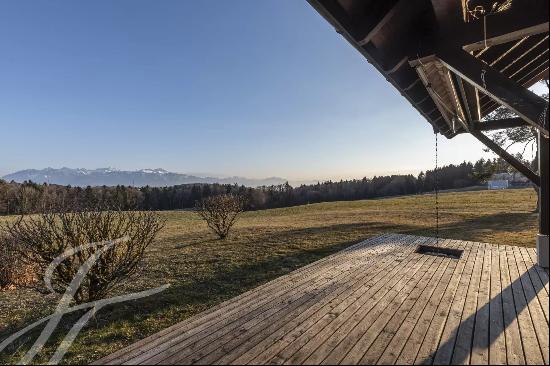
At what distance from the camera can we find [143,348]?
12.0 feet

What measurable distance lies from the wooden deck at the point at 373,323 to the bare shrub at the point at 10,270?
848 cm

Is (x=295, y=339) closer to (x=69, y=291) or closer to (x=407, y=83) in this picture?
(x=407, y=83)

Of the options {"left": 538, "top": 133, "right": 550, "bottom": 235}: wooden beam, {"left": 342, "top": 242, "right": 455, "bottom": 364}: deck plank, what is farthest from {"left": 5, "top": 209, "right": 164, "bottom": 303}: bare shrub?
{"left": 538, "top": 133, "right": 550, "bottom": 235}: wooden beam

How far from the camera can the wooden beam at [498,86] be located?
2.90 metres

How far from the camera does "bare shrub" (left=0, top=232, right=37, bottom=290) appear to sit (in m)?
9.64

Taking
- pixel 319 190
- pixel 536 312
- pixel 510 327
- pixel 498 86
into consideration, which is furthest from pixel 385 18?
pixel 319 190

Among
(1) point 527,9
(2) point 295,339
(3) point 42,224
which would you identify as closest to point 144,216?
(3) point 42,224

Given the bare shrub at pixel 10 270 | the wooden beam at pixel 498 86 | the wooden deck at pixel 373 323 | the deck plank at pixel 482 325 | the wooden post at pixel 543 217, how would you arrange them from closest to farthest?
the wooden beam at pixel 498 86 < the deck plank at pixel 482 325 < the wooden deck at pixel 373 323 < the wooden post at pixel 543 217 < the bare shrub at pixel 10 270

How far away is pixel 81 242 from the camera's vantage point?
243 inches

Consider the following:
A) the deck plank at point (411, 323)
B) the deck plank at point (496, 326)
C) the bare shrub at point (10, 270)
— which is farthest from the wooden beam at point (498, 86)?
the bare shrub at point (10, 270)

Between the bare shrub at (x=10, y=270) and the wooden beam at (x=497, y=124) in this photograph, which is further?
the bare shrub at (x=10, y=270)

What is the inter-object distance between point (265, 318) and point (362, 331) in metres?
1.32

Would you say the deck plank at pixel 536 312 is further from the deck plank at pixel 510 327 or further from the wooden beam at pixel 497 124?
the wooden beam at pixel 497 124

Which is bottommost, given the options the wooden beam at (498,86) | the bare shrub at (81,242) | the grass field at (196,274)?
the grass field at (196,274)
